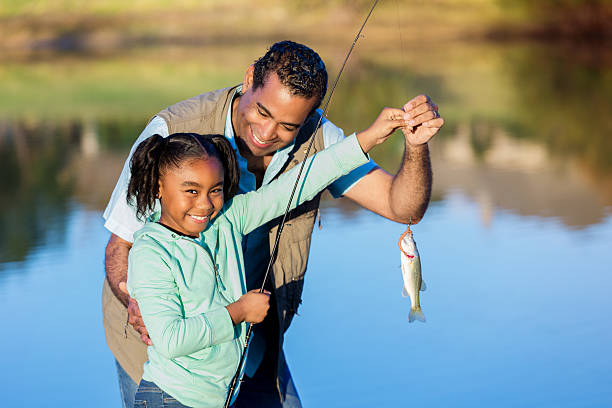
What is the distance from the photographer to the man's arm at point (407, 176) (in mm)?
2674

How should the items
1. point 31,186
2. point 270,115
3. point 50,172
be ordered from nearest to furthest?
point 270,115 < point 31,186 < point 50,172

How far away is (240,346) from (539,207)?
5.81 metres

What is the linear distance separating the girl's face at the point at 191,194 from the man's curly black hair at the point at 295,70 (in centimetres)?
49

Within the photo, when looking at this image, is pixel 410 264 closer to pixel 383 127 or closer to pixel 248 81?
pixel 383 127

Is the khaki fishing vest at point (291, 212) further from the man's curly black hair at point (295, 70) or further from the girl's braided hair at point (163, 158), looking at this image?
the girl's braided hair at point (163, 158)

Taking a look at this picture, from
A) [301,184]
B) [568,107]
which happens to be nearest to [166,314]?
[301,184]

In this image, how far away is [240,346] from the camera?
2.46 m

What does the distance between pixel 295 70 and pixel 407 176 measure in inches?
22.1

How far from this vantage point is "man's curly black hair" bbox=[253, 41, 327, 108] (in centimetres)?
275

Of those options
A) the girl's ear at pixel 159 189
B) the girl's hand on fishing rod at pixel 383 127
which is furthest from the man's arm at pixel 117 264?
the girl's hand on fishing rod at pixel 383 127

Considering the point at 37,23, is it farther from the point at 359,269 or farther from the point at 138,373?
the point at 138,373

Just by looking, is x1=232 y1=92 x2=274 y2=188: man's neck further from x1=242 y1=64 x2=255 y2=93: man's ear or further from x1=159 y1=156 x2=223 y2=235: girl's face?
x1=159 y1=156 x2=223 y2=235: girl's face

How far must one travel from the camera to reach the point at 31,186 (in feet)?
31.1

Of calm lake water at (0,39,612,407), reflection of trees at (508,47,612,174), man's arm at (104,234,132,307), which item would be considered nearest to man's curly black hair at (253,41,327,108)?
man's arm at (104,234,132,307)
